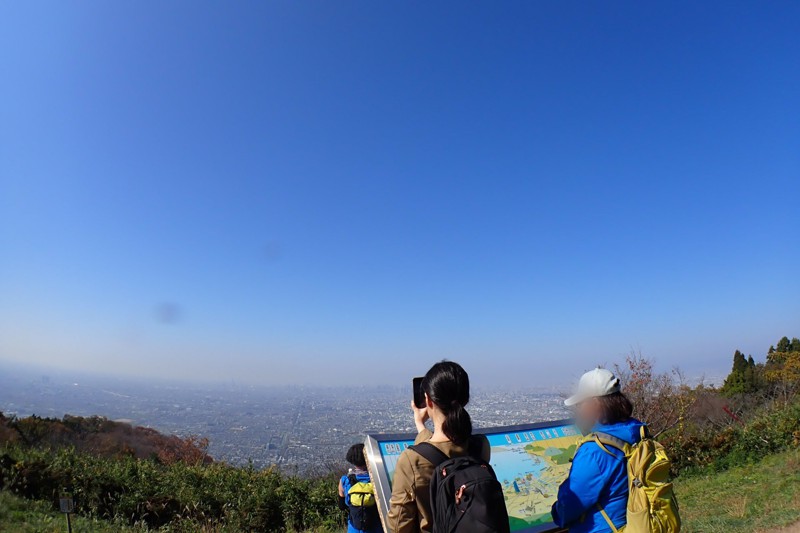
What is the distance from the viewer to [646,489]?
7.07ft

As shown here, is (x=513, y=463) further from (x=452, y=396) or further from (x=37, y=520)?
(x=37, y=520)

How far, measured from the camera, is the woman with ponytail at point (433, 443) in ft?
6.34

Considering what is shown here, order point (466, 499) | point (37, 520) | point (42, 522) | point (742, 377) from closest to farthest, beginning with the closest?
point (466, 499)
point (42, 522)
point (37, 520)
point (742, 377)

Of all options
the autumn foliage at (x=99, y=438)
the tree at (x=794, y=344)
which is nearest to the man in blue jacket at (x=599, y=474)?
the autumn foliage at (x=99, y=438)

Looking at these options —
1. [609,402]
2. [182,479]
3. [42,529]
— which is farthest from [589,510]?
[182,479]

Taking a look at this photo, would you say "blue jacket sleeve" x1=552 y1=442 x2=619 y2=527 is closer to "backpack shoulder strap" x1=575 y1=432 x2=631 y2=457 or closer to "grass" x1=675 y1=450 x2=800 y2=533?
"backpack shoulder strap" x1=575 y1=432 x2=631 y2=457

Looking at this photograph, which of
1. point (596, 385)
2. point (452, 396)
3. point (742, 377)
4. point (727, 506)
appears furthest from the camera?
point (742, 377)

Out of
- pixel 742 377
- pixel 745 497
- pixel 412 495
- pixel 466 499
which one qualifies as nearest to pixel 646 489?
pixel 466 499

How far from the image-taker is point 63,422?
19.6 metres

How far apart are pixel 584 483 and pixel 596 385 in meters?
0.49

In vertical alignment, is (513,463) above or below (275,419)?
above

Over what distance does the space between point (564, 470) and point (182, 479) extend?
8168mm

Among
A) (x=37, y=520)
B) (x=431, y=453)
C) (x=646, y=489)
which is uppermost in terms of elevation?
(x=431, y=453)

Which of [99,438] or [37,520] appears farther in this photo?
[99,438]
